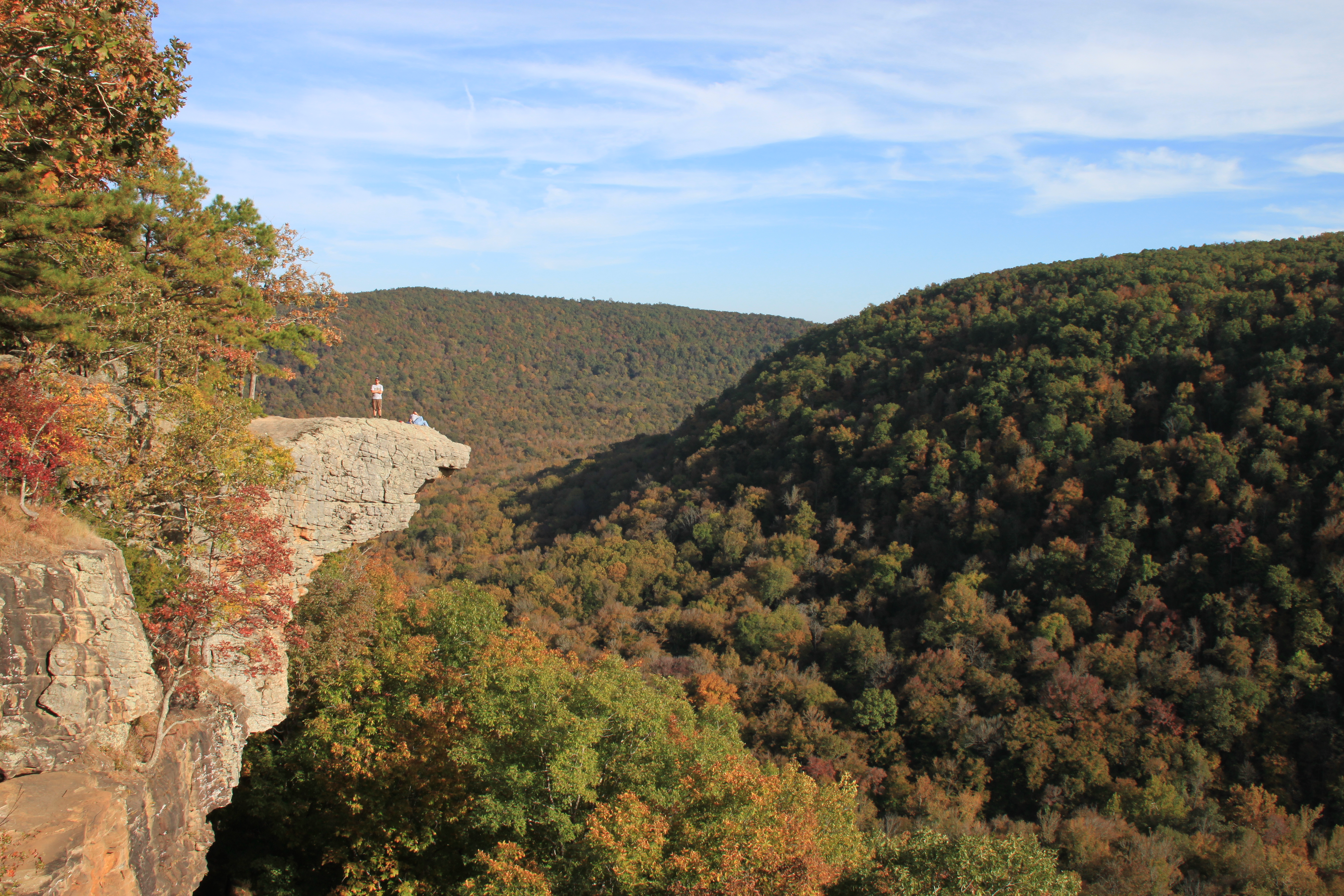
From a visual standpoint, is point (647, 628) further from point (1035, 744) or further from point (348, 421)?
point (348, 421)

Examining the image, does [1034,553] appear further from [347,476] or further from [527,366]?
[527,366]

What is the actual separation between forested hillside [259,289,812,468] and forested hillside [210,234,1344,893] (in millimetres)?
34616

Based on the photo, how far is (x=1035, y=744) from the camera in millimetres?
31125

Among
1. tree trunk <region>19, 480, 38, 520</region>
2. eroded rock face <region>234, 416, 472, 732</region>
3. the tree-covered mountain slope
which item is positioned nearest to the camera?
tree trunk <region>19, 480, 38, 520</region>

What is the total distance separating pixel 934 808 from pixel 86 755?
26943 mm

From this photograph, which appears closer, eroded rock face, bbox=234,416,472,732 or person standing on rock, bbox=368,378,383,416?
eroded rock face, bbox=234,416,472,732

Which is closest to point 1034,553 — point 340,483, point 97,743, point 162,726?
point 340,483

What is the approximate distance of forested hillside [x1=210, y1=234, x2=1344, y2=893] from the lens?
29.5 metres

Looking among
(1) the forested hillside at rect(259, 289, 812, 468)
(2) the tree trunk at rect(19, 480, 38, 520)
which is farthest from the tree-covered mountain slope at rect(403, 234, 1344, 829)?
(1) the forested hillside at rect(259, 289, 812, 468)

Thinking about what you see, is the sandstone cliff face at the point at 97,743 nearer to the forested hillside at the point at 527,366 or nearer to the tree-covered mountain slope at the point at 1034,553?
the tree-covered mountain slope at the point at 1034,553

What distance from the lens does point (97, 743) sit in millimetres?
9453

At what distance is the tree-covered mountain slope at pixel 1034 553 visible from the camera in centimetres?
3102

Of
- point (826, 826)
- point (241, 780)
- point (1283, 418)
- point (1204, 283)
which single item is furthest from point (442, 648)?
point (1204, 283)

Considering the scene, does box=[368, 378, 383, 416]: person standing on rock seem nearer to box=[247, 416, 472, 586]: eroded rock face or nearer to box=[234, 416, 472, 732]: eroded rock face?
box=[234, 416, 472, 732]: eroded rock face
